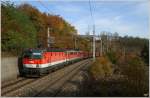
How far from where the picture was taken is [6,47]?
126 feet

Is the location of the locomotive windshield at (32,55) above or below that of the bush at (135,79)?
above

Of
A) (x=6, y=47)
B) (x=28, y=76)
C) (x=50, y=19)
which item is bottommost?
(x=28, y=76)

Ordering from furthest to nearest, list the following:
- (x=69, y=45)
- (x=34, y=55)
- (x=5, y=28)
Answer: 1. (x=69, y=45)
2. (x=5, y=28)
3. (x=34, y=55)

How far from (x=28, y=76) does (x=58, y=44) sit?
44.0 meters

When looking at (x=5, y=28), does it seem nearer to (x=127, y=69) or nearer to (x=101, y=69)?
(x=101, y=69)

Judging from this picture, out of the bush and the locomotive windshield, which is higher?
the locomotive windshield

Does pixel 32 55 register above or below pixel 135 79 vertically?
above

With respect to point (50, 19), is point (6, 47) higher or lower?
lower

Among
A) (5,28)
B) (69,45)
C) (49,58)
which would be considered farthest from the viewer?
(69,45)

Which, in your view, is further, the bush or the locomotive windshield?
the locomotive windshield

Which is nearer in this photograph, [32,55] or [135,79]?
[135,79]

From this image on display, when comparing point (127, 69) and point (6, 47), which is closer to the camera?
point (127, 69)

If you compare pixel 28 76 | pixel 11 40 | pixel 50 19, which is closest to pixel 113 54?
pixel 11 40

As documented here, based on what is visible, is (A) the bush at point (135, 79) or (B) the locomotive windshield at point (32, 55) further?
(B) the locomotive windshield at point (32, 55)
